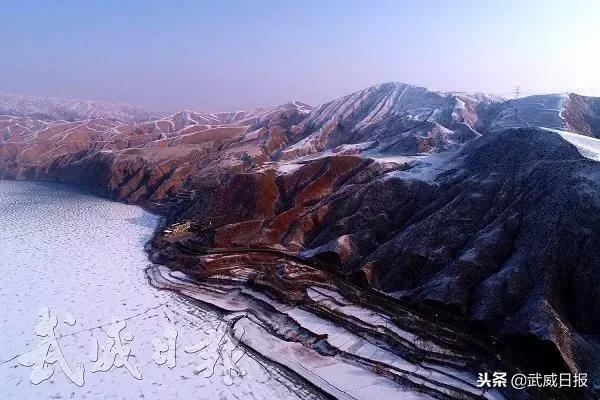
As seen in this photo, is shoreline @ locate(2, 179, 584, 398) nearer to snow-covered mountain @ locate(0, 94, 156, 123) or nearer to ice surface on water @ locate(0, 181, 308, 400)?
ice surface on water @ locate(0, 181, 308, 400)

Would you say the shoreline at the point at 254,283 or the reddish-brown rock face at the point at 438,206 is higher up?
the reddish-brown rock face at the point at 438,206

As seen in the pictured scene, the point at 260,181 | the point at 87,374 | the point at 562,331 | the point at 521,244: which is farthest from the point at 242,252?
the point at 562,331

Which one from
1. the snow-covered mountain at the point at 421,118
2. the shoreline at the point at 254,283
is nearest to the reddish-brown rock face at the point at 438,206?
the snow-covered mountain at the point at 421,118

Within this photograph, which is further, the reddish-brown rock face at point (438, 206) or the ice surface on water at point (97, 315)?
the reddish-brown rock face at point (438, 206)

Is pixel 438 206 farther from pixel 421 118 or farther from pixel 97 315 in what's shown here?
pixel 421 118

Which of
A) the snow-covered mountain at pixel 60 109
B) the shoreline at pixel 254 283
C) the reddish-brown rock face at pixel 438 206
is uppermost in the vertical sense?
the reddish-brown rock face at pixel 438 206

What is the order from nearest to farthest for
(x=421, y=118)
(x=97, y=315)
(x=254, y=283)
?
(x=97, y=315), (x=254, y=283), (x=421, y=118)

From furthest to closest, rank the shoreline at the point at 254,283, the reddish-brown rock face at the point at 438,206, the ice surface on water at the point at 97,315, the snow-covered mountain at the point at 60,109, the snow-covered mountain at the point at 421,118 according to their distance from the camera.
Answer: the snow-covered mountain at the point at 60,109
the snow-covered mountain at the point at 421,118
the reddish-brown rock face at the point at 438,206
the shoreline at the point at 254,283
the ice surface on water at the point at 97,315

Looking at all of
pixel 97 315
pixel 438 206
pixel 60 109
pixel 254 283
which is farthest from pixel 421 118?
pixel 60 109

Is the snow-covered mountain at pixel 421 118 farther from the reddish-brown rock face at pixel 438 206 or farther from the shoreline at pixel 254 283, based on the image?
the shoreline at pixel 254 283

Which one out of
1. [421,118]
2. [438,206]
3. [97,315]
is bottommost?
[97,315]
